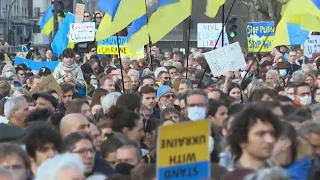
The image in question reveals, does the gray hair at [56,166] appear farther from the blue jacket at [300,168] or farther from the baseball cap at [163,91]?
the baseball cap at [163,91]

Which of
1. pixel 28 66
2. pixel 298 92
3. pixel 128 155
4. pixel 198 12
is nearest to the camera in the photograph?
pixel 128 155

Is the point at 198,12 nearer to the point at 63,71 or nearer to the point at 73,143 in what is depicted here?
the point at 63,71

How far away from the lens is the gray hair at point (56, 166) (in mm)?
6344

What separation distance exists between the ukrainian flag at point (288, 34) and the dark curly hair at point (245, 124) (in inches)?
417

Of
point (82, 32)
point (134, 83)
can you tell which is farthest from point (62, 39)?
point (134, 83)

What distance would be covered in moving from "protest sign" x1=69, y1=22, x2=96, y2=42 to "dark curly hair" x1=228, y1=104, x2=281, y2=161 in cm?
1684

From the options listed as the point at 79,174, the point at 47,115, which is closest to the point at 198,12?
the point at 47,115

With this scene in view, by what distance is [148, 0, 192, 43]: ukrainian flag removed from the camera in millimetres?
14859

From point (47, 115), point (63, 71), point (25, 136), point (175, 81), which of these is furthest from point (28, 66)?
point (25, 136)

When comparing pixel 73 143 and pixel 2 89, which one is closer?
pixel 73 143

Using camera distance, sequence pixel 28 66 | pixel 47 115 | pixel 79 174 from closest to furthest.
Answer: pixel 79 174
pixel 47 115
pixel 28 66

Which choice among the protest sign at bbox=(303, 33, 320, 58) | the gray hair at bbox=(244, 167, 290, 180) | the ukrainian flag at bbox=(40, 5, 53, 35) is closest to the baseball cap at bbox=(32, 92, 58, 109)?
the gray hair at bbox=(244, 167, 290, 180)

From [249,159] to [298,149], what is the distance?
80 centimetres

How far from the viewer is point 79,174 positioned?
20.8 feet
